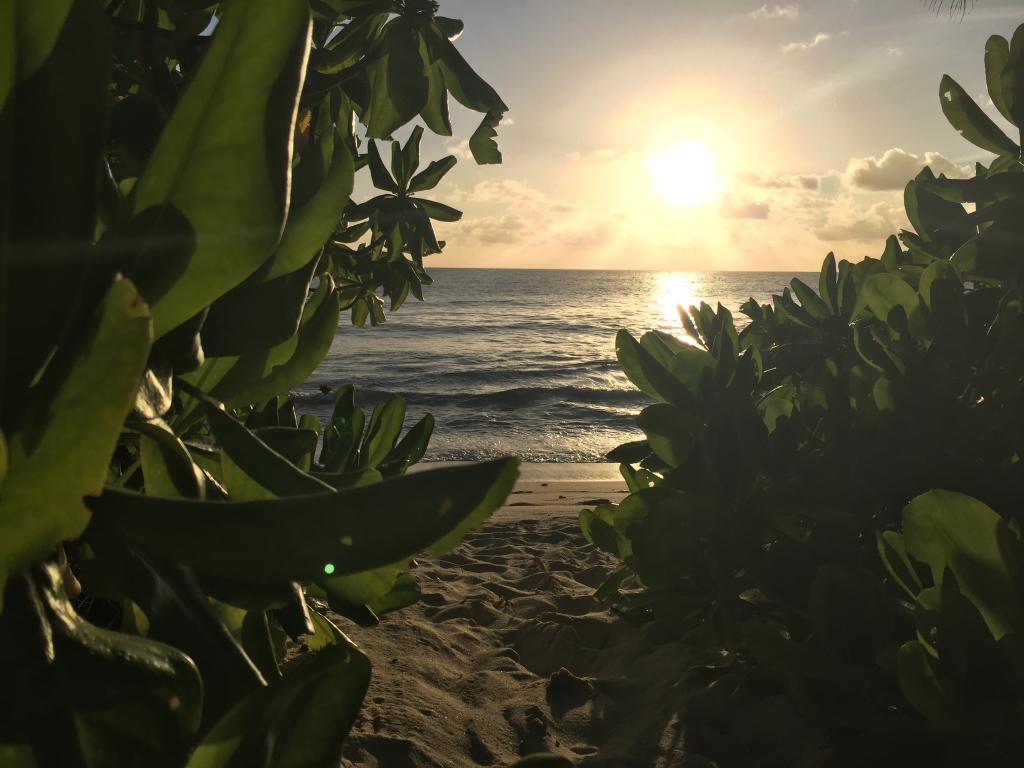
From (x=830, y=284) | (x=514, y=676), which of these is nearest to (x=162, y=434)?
(x=514, y=676)

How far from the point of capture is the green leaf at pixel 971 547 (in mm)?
894

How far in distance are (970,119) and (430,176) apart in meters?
1.58

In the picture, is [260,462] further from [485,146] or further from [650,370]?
[485,146]

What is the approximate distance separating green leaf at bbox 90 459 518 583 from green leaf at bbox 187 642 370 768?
94 millimetres

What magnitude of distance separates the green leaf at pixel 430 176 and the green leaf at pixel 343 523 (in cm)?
222

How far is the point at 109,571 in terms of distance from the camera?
44 cm

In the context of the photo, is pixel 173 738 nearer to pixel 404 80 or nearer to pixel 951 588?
pixel 951 588

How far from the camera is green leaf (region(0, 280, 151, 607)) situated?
30 centimetres

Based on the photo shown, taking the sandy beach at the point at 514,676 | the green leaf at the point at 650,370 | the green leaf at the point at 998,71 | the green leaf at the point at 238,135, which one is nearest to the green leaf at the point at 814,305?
the green leaf at the point at 998,71

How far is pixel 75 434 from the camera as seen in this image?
0.30 metres

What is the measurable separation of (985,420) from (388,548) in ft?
5.58

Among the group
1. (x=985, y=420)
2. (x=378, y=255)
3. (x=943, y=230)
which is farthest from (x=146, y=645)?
(x=378, y=255)

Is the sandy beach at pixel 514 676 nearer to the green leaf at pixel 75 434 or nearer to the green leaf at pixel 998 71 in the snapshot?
the green leaf at pixel 998 71

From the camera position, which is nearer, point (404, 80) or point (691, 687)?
point (404, 80)
